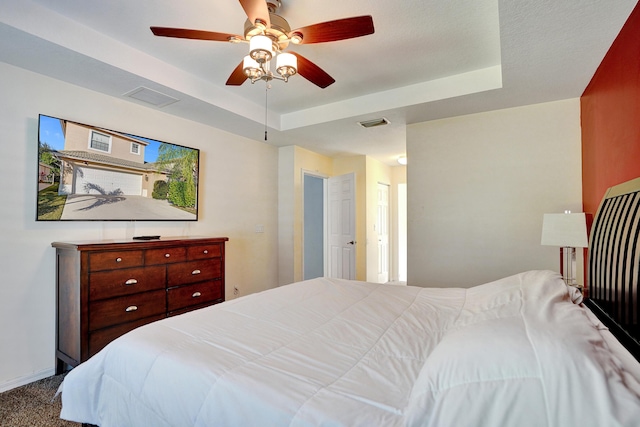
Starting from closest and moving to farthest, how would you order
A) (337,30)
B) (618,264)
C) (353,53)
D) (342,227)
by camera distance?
(618,264), (337,30), (353,53), (342,227)

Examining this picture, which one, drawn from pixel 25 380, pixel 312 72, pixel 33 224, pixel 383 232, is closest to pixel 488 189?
pixel 312 72

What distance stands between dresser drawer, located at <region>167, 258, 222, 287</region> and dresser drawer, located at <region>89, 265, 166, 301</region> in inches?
3.3

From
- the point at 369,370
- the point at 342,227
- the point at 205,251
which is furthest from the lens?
the point at 342,227

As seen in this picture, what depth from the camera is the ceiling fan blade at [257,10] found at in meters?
1.63

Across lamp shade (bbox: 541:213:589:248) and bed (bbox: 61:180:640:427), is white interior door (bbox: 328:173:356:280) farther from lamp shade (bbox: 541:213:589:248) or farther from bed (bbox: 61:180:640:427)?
bed (bbox: 61:180:640:427)

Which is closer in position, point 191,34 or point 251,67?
point 191,34

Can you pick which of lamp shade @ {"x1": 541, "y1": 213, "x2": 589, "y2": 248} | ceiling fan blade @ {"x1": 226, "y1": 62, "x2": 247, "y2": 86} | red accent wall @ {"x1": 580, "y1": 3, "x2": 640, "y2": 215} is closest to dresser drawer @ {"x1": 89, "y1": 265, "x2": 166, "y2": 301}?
ceiling fan blade @ {"x1": 226, "y1": 62, "x2": 247, "y2": 86}

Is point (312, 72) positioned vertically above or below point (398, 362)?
above

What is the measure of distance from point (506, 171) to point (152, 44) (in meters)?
3.37

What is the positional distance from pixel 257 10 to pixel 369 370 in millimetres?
1781

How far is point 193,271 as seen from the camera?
299cm

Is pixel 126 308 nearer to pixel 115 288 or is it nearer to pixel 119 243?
pixel 115 288

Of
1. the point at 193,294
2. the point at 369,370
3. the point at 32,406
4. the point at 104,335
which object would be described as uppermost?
the point at 369,370

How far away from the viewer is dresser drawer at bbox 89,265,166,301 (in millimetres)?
2314
